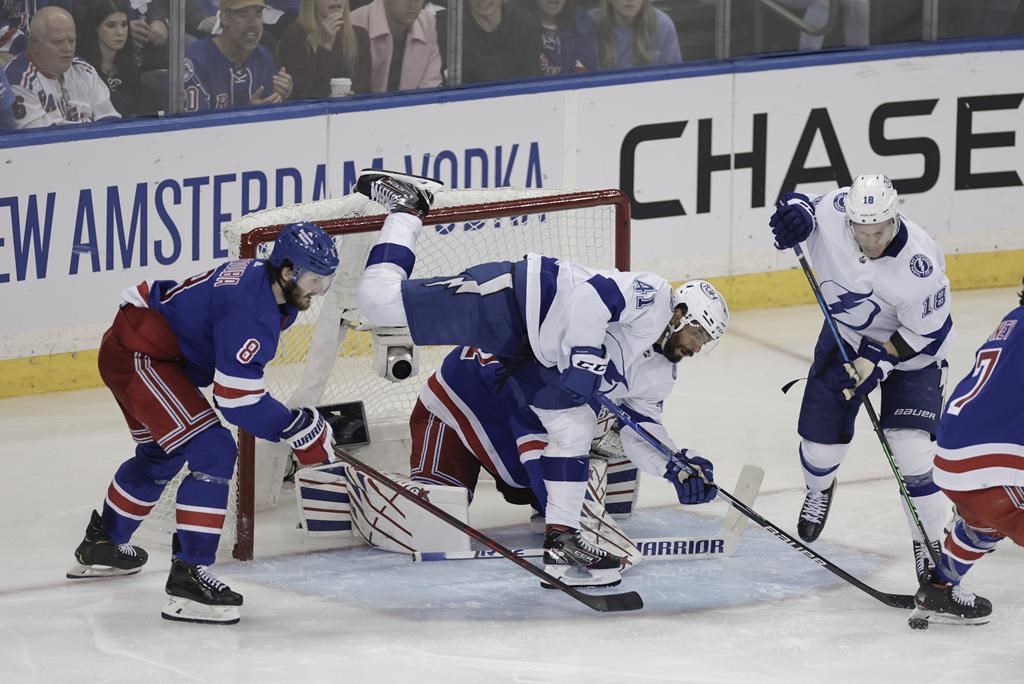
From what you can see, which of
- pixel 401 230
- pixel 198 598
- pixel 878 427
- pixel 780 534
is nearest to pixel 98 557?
pixel 198 598

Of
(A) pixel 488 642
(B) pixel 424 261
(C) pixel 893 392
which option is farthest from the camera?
(B) pixel 424 261

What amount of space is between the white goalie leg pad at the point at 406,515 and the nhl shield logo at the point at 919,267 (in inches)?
53.5

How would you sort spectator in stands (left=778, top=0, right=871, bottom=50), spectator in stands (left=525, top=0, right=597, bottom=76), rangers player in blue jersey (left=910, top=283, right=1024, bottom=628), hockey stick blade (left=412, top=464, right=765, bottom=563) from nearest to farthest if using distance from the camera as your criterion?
rangers player in blue jersey (left=910, top=283, right=1024, bottom=628), hockey stick blade (left=412, top=464, right=765, bottom=563), spectator in stands (left=525, top=0, right=597, bottom=76), spectator in stands (left=778, top=0, right=871, bottom=50)

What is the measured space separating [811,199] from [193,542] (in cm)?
194

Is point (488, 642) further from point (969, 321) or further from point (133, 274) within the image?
point (969, 321)

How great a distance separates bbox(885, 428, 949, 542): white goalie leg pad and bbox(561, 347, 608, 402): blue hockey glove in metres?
0.90

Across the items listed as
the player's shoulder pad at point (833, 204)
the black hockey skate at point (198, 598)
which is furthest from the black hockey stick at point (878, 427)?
the black hockey skate at point (198, 598)

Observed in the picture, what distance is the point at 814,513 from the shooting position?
559 cm

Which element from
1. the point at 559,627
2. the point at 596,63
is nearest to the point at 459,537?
the point at 559,627

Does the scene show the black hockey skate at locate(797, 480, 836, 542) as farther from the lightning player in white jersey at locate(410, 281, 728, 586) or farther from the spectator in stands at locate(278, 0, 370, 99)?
the spectator in stands at locate(278, 0, 370, 99)

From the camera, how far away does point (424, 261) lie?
612cm

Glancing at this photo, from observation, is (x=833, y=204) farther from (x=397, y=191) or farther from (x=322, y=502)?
(x=322, y=502)

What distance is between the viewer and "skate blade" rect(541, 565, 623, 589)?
17.1 feet

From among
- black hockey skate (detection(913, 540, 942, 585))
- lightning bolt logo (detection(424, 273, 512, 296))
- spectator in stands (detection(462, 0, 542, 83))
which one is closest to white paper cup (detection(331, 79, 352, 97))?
spectator in stands (detection(462, 0, 542, 83))
